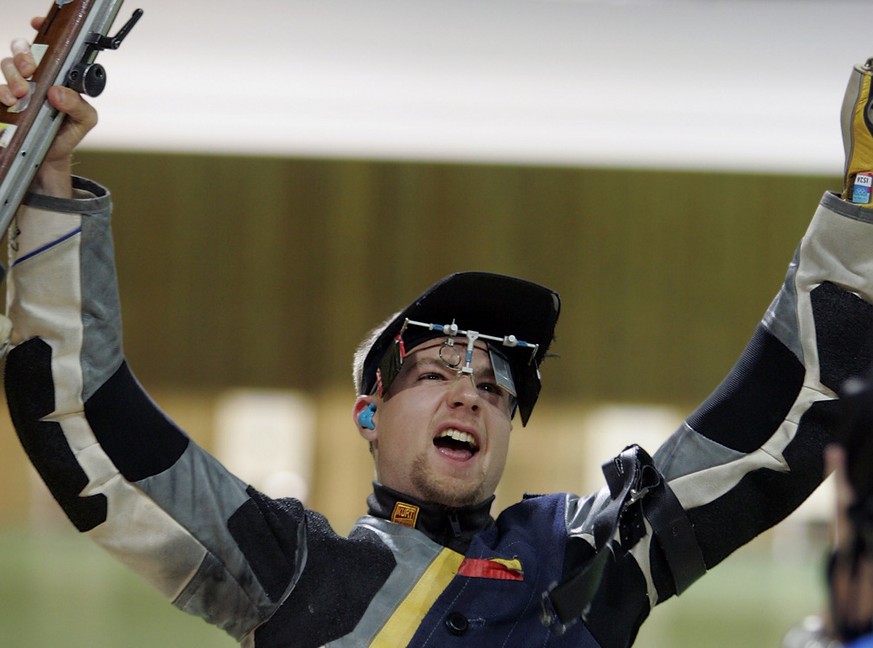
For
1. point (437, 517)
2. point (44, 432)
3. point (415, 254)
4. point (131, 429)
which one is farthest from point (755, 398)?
point (415, 254)

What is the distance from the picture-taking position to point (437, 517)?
1819mm

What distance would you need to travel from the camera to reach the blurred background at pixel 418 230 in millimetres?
6031

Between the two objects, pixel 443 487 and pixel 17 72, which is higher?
pixel 17 72

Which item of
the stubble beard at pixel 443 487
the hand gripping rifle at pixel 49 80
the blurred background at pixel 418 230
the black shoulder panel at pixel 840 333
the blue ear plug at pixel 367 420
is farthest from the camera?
the blurred background at pixel 418 230

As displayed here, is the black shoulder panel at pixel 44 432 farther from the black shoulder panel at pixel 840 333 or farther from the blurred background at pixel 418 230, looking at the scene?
the blurred background at pixel 418 230

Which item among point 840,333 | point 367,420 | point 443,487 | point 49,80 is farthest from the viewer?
point 367,420

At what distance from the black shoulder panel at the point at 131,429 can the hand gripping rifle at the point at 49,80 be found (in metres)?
0.27

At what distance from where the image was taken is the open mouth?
1.82 m

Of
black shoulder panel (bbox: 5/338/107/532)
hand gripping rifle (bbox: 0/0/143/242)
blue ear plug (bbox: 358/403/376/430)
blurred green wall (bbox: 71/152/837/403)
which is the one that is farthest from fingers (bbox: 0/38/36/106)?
blurred green wall (bbox: 71/152/837/403)

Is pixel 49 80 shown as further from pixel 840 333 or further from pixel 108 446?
pixel 840 333

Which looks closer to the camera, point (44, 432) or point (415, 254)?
point (44, 432)

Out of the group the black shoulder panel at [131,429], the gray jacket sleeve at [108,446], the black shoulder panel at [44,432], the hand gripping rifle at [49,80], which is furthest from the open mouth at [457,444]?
the hand gripping rifle at [49,80]

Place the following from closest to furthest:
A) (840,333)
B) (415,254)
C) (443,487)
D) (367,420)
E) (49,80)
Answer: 1. (49,80)
2. (840,333)
3. (443,487)
4. (367,420)
5. (415,254)

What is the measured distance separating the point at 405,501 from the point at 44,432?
1.94ft
